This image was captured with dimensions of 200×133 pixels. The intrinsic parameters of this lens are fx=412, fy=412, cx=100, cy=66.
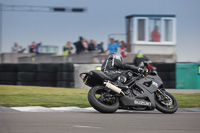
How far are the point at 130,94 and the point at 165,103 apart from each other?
763 mm

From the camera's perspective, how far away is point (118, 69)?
848cm

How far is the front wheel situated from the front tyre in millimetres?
942

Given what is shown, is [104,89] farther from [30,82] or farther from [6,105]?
[30,82]

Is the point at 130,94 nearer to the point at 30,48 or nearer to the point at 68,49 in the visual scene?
the point at 68,49

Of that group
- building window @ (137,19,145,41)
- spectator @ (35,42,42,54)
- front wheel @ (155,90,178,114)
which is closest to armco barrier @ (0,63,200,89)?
front wheel @ (155,90,178,114)

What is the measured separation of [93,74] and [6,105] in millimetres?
2371

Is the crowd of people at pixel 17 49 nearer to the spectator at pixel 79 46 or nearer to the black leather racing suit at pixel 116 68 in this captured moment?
the spectator at pixel 79 46

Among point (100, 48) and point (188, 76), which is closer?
point (188, 76)

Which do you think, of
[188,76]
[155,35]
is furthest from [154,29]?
[188,76]

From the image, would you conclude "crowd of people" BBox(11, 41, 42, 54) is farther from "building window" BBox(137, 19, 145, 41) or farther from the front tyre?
the front tyre

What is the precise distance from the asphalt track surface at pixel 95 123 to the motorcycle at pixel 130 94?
291 mm

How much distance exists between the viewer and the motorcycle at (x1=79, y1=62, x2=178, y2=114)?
26.1 feet

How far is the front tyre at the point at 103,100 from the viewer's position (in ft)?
25.5

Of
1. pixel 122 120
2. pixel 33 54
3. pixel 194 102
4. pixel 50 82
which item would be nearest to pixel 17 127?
pixel 122 120
